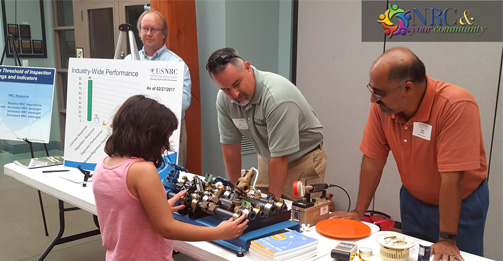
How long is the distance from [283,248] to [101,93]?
1.59 metres

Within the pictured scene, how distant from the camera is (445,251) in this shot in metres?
1.44

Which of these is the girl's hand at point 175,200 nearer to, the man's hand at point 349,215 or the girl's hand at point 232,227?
the girl's hand at point 232,227

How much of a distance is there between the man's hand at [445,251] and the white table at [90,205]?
0.05 metres

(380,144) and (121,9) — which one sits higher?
(121,9)

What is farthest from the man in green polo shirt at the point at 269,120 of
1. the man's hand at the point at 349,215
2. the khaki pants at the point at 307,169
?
the man's hand at the point at 349,215

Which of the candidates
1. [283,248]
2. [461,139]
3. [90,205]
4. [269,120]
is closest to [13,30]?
[90,205]

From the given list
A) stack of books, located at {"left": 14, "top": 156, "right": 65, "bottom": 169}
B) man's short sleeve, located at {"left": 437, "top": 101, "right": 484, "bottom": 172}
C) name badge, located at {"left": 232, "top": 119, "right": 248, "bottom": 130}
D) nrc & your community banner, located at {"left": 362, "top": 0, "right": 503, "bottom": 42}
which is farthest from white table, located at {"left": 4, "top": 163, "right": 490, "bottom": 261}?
nrc & your community banner, located at {"left": 362, "top": 0, "right": 503, "bottom": 42}

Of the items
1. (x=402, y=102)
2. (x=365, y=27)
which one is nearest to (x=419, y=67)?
(x=402, y=102)

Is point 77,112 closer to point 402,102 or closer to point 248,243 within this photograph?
point 248,243

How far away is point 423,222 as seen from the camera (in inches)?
71.2

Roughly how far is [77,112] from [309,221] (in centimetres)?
163

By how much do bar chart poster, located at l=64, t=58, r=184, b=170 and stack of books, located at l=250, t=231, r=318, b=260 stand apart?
Result: 0.98 meters

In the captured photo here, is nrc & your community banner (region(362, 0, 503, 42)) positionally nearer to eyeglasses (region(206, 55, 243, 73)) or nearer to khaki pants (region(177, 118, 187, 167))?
khaki pants (region(177, 118, 187, 167))

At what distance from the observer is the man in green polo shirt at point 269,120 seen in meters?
1.92
